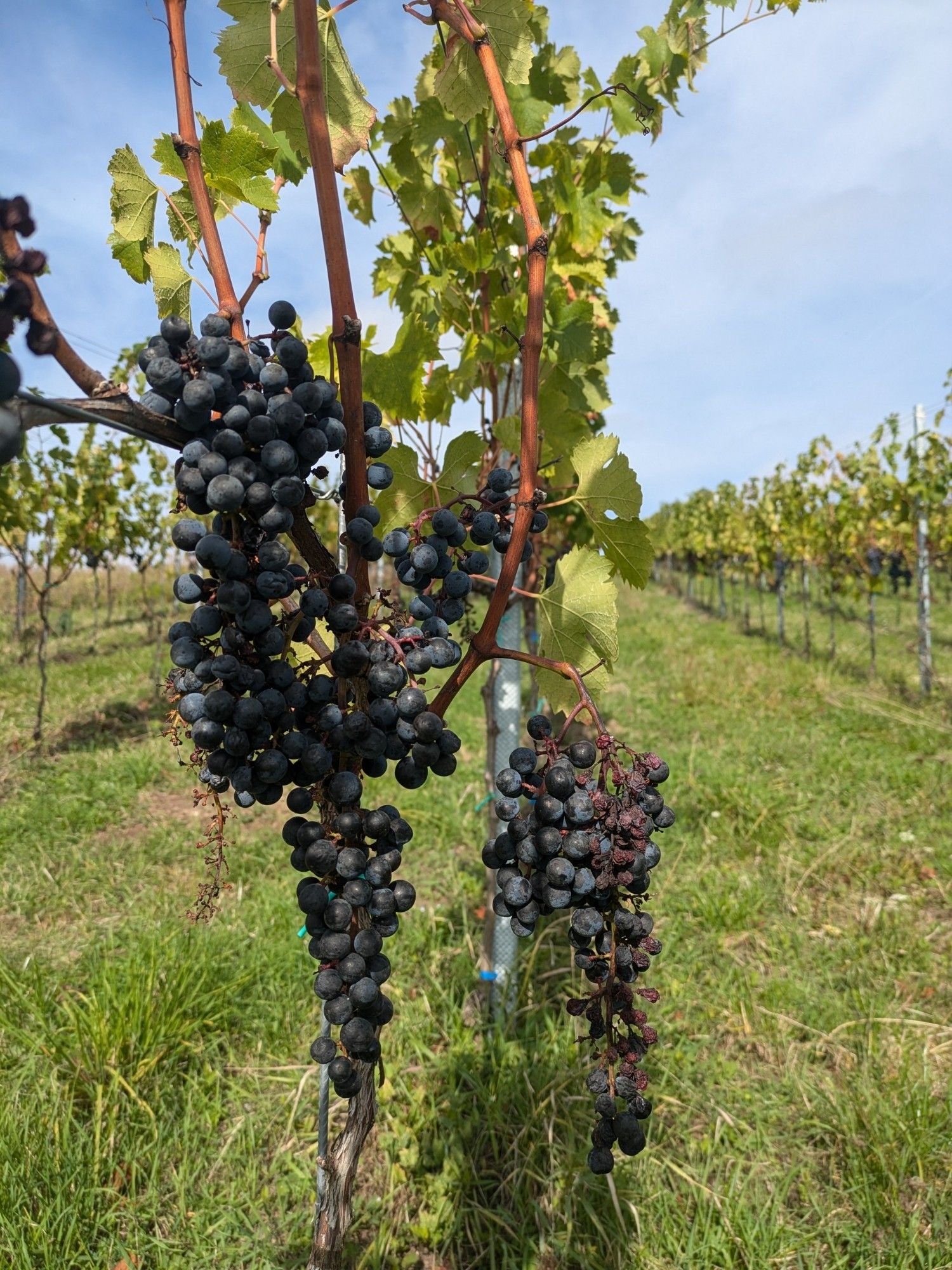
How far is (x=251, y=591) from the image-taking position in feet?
2.76

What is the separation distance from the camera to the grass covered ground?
2.22m

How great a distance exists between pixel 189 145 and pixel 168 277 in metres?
0.21

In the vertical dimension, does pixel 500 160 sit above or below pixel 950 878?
above

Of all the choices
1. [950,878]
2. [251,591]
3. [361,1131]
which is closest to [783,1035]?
[950,878]

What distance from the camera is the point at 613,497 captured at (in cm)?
126

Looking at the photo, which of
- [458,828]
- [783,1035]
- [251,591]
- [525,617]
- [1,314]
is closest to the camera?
[1,314]

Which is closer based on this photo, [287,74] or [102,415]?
[102,415]

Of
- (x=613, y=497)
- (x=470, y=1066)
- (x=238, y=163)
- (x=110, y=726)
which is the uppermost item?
(x=238, y=163)

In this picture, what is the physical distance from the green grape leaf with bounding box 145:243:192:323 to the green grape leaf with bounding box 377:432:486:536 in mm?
375

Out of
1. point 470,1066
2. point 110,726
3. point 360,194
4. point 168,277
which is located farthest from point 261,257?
point 110,726

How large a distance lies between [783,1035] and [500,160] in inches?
131

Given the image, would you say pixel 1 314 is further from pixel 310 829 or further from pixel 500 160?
pixel 500 160

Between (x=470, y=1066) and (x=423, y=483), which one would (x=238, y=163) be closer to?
(x=423, y=483)

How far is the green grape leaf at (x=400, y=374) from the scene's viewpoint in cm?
156
